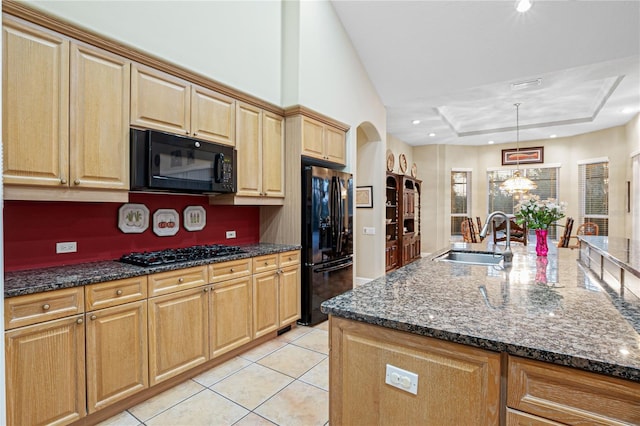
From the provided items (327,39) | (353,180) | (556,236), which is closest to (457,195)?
(556,236)

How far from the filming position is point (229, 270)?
2793 mm

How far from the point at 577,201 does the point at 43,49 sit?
9.43 metres

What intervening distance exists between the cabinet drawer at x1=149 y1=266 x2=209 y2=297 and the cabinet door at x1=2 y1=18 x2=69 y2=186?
0.83 metres

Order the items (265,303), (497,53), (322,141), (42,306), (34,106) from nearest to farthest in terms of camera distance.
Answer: (42,306) → (34,106) → (265,303) → (322,141) → (497,53)

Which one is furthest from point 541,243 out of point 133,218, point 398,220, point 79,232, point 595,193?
point 595,193

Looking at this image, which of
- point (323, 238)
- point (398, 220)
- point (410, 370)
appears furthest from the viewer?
point (398, 220)

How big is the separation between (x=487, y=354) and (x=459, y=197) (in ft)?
28.1

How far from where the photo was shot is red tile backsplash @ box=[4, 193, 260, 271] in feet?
6.92

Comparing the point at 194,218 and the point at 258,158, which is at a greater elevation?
the point at 258,158

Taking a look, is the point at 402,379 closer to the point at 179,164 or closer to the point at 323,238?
the point at 179,164

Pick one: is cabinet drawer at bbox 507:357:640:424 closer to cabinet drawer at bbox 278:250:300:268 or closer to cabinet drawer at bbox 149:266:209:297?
cabinet drawer at bbox 149:266:209:297

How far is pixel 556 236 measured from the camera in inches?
323

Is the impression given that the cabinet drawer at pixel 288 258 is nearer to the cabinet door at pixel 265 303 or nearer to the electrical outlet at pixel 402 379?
the cabinet door at pixel 265 303

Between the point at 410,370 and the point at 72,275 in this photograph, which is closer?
the point at 410,370
